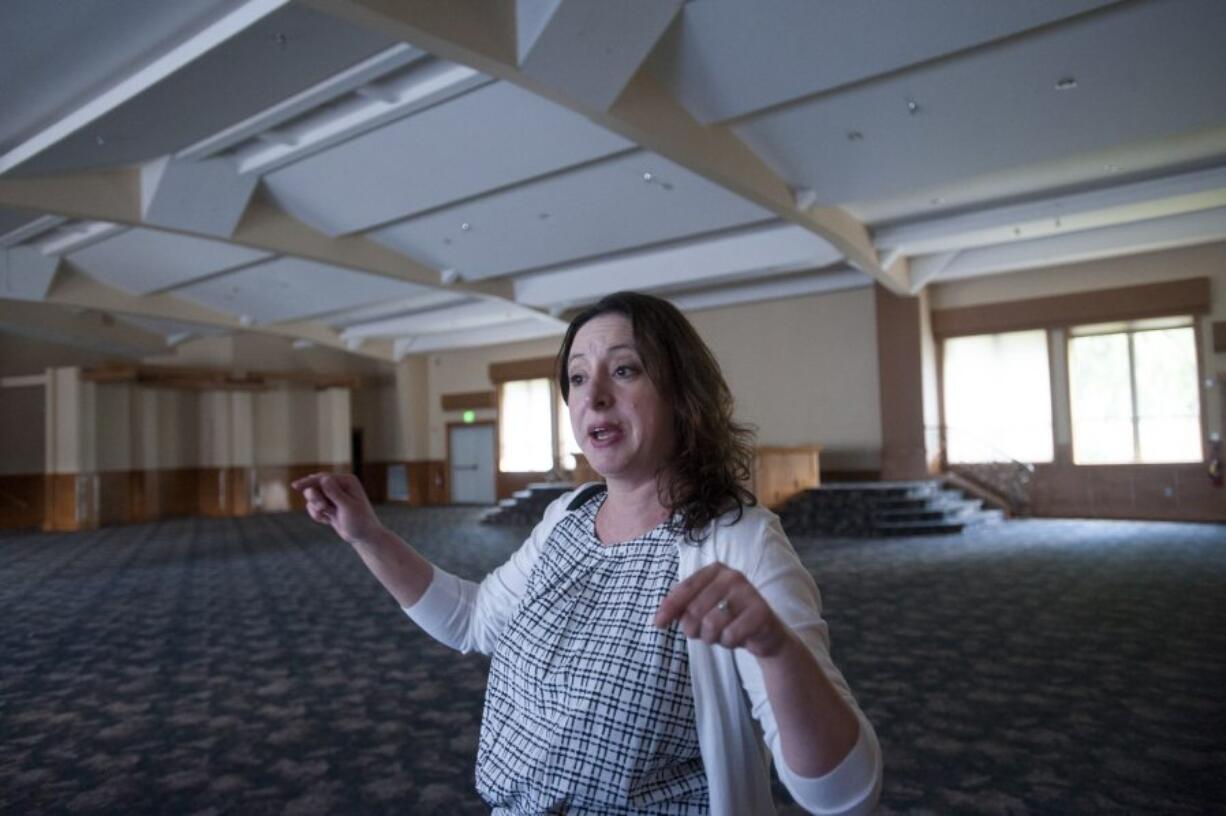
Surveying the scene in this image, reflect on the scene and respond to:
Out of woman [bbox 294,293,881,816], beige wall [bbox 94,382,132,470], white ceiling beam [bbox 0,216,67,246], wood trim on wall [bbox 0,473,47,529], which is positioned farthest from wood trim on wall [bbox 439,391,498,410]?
woman [bbox 294,293,881,816]

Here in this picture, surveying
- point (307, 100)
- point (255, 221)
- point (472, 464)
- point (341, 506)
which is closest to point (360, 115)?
point (307, 100)

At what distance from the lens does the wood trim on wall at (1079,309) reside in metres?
13.4

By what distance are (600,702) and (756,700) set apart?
0.24m

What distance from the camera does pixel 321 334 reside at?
2027cm

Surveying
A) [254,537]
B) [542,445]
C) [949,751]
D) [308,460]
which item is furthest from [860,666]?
[308,460]

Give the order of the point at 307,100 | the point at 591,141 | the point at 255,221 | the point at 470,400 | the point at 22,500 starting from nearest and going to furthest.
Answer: the point at 307,100 → the point at 591,141 → the point at 255,221 → the point at 22,500 → the point at 470,400

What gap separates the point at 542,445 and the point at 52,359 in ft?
38.0

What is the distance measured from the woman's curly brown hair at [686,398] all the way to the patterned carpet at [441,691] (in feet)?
7.47

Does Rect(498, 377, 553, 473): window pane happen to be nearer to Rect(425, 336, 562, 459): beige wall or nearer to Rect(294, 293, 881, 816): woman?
Rect(425, 336, 562, 459): beige wall

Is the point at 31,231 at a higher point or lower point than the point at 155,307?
higher

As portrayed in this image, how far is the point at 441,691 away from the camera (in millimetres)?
4633

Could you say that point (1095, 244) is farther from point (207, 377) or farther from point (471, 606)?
point (207, 377)

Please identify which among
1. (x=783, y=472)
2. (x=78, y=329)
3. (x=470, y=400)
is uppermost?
(x=78, y=329)

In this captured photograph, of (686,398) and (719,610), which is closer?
(719,610)
